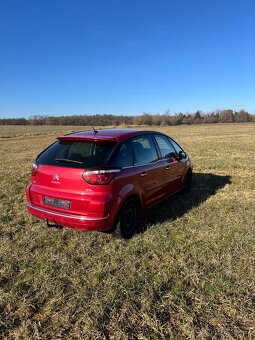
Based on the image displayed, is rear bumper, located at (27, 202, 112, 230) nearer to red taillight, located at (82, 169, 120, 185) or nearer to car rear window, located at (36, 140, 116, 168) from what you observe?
red taillight, located at (82, 169, 120, 185)

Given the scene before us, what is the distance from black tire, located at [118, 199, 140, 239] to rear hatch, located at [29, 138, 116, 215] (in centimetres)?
67

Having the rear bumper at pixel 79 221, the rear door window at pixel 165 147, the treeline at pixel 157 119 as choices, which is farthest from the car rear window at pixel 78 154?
the treeline at pixel 157 119

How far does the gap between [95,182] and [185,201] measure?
316cm

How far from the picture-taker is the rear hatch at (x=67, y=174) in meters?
4.24

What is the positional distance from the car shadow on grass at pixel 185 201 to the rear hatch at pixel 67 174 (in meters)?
1.39

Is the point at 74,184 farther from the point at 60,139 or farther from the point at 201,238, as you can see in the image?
the point at 201,238

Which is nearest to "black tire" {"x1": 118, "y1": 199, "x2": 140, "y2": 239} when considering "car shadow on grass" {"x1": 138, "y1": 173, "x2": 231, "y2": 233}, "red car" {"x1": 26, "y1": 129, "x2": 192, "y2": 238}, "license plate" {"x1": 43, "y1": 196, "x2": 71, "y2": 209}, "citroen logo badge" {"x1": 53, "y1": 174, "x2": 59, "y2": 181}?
"red car" {"x1": 26, "y1": 129, "x2": 192, "y2": 238}

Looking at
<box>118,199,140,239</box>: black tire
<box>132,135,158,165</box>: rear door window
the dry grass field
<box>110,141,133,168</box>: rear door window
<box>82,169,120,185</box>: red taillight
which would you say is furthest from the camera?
<box>132,135,158,165</box>: rear door window

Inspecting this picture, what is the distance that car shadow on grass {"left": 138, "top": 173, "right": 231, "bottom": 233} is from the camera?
5.69m

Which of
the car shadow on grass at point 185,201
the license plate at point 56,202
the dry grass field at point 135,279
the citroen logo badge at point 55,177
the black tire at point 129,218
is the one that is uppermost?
the citroen logo badge at point 55,177

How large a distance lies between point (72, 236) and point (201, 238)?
6.48ft

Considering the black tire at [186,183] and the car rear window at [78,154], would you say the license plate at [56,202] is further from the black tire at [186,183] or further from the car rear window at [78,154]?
the black tire at [186,183]

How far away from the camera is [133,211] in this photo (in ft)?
16.2

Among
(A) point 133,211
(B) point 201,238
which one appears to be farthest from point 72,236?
(B) point 201,238
